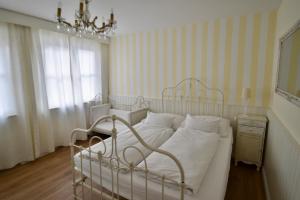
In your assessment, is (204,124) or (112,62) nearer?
(204,124)

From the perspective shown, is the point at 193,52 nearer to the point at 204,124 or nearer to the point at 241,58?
the point at 241,58

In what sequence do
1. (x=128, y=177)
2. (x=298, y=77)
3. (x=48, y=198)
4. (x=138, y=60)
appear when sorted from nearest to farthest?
1. (x=298, y=77)
2. (x=128, y=177)
3. (x=48, y=198)
4. (x=138, y=60)

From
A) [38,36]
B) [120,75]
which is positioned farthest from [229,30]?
[38,36]

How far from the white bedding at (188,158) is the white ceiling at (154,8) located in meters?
1.84

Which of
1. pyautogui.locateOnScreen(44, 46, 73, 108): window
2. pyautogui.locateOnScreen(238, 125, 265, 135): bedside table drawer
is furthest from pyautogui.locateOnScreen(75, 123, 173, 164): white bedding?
pyautogui.locateOnScreen(44, 46, 73, 108): window

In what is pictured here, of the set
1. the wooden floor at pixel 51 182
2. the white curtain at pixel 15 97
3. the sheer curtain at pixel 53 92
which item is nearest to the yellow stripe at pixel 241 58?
the wooden floor at pixel 51 182

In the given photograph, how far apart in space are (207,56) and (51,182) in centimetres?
324

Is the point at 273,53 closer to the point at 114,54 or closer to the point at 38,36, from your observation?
the point at 114,54

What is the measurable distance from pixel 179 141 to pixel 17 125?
2.65 meters

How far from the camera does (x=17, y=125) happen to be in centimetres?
271

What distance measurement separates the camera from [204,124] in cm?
267

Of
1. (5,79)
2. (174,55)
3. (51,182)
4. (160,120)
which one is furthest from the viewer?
(174,55)

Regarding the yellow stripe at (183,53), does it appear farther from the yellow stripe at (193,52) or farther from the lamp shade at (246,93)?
the lamp shade at (246,93)

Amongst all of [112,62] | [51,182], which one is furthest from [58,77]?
[51,182]
